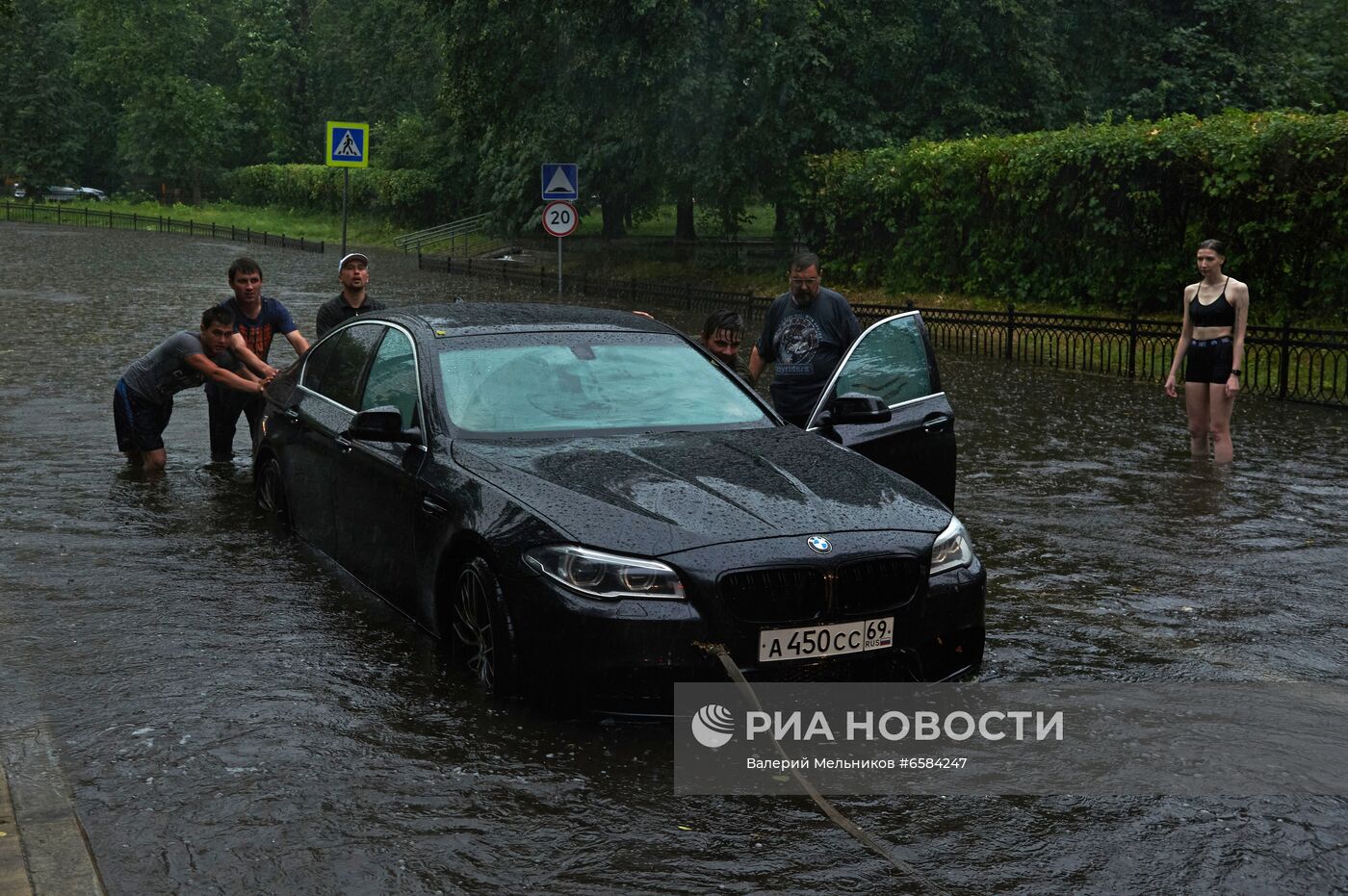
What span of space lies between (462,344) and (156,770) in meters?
2.57

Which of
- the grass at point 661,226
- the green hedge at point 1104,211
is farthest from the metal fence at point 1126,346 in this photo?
the grass at point 661,226

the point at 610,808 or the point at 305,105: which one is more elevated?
the point at 305,105

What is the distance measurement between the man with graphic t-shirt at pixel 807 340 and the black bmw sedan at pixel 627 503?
1.01m

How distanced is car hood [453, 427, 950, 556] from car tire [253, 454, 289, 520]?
275 centimetres

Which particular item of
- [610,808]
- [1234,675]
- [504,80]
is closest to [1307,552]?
[1234,675]

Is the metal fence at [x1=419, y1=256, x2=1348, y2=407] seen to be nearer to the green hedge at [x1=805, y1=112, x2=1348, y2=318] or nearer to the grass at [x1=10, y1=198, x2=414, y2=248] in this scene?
the green hedge at [x1=805, y1=112, x2=1348, y2=318]

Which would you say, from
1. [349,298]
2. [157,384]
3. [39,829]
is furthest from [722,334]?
[39,829]

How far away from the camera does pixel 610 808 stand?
203 inches

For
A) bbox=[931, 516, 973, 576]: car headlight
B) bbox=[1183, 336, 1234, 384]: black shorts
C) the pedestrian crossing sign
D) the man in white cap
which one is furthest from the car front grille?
the pedestrian crossing sign

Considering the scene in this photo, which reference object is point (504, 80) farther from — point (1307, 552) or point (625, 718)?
point (625, 718)

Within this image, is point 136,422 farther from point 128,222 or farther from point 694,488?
point 128,222

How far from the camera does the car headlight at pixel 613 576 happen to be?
18.4 ft

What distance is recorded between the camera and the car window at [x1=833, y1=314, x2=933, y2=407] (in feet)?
26.8

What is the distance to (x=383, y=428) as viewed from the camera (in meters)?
6.91
